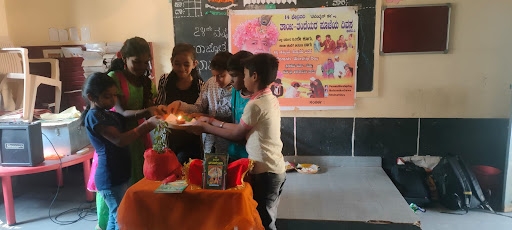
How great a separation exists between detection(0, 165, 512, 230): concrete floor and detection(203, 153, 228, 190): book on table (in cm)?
130

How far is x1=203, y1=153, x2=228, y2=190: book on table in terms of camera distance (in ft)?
6.13

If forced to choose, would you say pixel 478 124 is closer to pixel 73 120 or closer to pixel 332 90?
pixel 332 90

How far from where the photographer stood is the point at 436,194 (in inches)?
132

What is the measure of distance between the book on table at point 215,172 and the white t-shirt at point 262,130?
0.18 meters

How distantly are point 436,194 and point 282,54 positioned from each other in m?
1.79

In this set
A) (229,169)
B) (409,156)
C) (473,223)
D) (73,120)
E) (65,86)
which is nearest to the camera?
(229,169)

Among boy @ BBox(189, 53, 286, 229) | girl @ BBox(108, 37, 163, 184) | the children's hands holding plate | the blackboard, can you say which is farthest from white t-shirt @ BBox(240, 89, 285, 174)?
the blackboard

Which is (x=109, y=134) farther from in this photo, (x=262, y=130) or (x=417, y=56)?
(x=417, y=56)

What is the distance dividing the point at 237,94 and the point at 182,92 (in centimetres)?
38

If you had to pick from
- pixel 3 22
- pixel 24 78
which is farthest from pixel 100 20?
pixel 3 22

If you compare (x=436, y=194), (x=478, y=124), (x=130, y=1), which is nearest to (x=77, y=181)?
(x=130, y=1)

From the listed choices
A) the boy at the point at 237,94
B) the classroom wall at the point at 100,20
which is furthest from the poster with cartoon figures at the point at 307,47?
the boy at the point at 237,94

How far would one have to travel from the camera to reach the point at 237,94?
222 cm

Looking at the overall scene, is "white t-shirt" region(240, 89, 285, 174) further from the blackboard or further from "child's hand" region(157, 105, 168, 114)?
the blackboard
